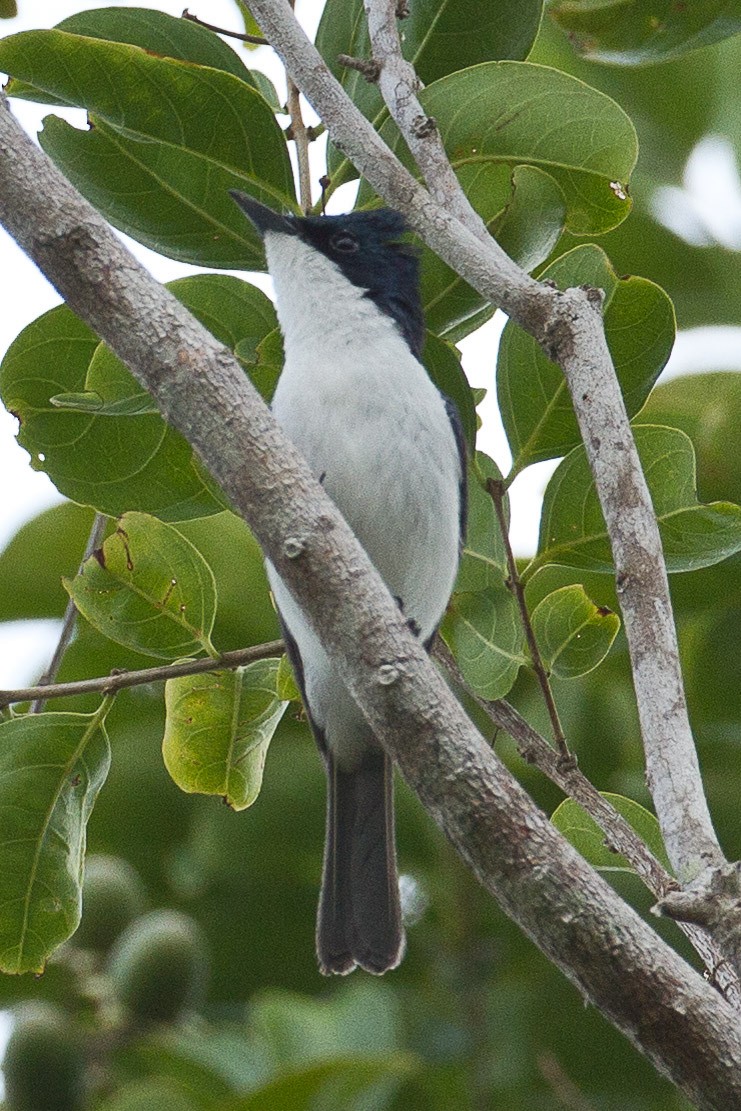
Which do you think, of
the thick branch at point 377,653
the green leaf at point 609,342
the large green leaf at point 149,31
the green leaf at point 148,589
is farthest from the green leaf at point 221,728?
the large green leaf at point 149,31

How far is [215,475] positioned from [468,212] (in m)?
A: 0.77

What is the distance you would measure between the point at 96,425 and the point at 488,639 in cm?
92

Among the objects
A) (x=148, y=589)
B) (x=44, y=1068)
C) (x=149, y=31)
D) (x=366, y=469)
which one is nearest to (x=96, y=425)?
(x=148, y=589)

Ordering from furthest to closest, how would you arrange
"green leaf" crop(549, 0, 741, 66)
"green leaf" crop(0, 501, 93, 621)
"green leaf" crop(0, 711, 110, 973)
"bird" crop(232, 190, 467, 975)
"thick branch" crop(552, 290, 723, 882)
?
1. "green leaf" crop(0, 501, 93, 621)
2. "bird" crop(232, 190, 467, 975)
3. "green leaf" crop(549, 0, 741, 66)
4. "green leaf" crop(0, 711, 110, 973)
5. "thick branch" crop(552, 290, 723, 882)

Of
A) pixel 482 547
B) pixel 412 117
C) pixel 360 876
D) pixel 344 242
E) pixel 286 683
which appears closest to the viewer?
pixel 412 117

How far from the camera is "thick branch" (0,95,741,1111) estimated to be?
153 centimetres

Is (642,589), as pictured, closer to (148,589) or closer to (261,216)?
(148,589)

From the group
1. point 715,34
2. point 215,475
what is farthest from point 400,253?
point 215,475

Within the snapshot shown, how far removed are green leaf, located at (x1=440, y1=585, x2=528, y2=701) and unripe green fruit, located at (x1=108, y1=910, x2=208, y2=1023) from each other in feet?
3.70

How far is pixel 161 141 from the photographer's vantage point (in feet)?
9.20

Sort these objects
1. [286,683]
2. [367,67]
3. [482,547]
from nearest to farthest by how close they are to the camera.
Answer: [367,67], [482,547], [286,683]

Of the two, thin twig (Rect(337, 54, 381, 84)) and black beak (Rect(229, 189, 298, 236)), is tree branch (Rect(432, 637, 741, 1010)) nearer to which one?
black beak (Rect(229, 189, 298, 236))

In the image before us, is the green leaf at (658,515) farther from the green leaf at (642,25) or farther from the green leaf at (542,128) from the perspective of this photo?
the green leaf at (642,25)

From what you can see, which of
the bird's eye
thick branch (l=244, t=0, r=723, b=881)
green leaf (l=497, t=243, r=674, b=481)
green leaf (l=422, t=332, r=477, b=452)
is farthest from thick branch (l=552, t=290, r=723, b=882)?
the bird's eye
